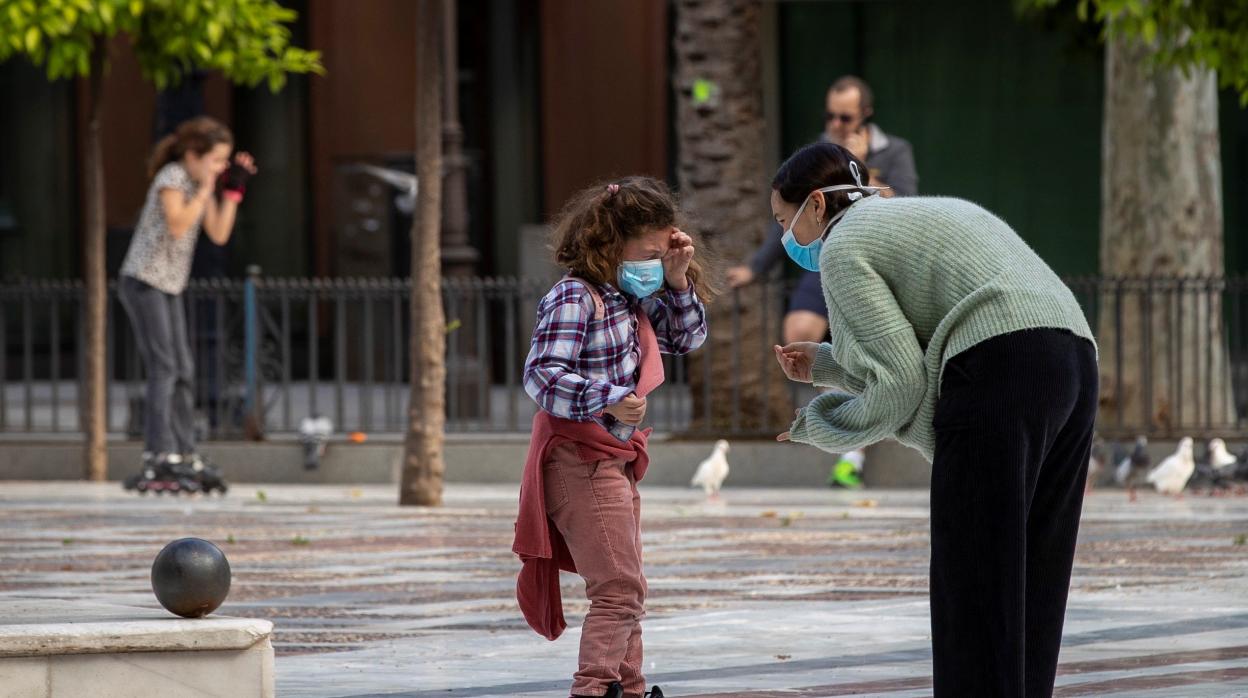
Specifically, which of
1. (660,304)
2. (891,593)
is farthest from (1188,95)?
(660,304)

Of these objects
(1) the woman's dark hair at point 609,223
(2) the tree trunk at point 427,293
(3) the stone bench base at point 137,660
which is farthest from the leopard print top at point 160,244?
(3) the stone bench base at point 137,660

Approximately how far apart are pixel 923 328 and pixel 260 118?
17.8 metres

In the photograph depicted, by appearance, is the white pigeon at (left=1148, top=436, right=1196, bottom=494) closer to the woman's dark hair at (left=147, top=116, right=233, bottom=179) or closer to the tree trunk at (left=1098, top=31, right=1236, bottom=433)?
the tree trunk at (left=1098, top=31, right=1236, bottom=433)

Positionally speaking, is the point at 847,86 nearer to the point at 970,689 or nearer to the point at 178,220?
the point at 178,220

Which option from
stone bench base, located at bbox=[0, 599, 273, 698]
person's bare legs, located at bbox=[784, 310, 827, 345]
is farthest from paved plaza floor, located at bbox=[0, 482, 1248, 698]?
person's bare legs, located at bbox=[784, 310, 827, 345]

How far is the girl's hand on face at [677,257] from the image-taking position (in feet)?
19.3

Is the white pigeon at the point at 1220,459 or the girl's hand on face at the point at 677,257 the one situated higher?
the girl's hand on face at the point at 677,257

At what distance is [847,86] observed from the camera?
11.6 m

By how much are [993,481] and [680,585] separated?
4280 millimetres

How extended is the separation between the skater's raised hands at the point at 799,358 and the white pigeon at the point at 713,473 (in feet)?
24.7

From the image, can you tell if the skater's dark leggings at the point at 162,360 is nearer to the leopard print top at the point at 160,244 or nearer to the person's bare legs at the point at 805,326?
the leopard print top at the point at 160,244

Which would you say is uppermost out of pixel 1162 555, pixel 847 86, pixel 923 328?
pixel 847 86

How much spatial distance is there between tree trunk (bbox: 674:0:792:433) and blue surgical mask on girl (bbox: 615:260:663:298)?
8.43m

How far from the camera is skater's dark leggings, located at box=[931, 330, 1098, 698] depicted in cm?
462
